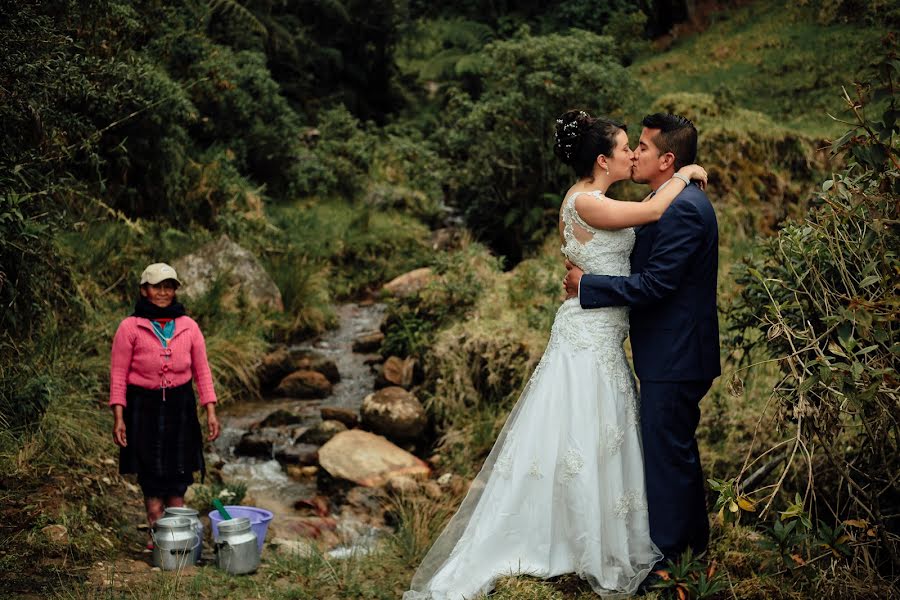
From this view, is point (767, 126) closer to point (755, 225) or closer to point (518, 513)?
point (755, 225)

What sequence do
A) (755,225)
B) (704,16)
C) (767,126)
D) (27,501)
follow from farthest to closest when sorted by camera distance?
(704,16) → (767,126) → (755,225) → (27,501)

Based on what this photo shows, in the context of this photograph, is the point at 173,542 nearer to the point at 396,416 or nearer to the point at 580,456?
the point at 580,456

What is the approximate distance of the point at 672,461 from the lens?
391 centimetres

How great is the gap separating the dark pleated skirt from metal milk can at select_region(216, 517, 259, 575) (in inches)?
22.0

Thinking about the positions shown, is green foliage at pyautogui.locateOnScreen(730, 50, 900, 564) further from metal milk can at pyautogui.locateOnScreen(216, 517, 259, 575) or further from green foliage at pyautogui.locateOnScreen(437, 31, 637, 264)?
green foliage at pyautogui.locateOnScreen(437, 31, 637, 264)

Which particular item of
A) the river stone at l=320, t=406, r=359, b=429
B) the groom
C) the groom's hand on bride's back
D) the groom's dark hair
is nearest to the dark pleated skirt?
the groom's hand on bride's back

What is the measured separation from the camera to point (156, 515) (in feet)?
17.9

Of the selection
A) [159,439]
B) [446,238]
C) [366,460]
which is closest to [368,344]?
[366,460]

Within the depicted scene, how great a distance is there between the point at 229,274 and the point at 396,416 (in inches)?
144

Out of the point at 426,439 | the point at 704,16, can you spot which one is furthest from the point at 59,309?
the point at 704,16

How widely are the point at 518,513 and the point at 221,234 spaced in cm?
855

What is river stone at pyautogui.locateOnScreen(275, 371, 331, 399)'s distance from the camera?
9.52 m

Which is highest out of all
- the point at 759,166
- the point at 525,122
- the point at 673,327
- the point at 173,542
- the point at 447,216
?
the point at 525,122

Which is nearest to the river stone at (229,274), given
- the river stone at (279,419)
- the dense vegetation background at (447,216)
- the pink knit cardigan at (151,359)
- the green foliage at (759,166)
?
the dense vegetation background at (447,216)
